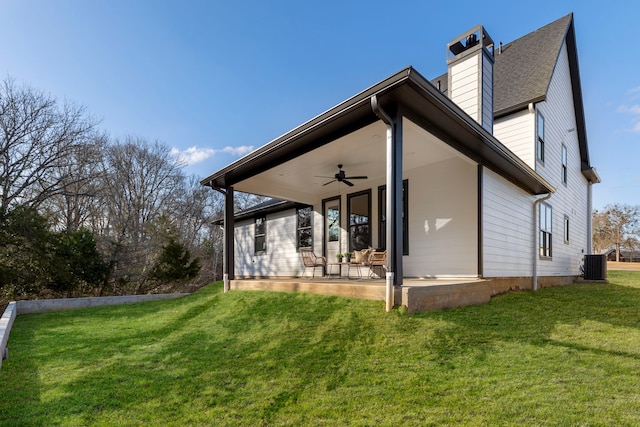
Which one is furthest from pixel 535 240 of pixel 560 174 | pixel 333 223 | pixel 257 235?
pixel 257 235

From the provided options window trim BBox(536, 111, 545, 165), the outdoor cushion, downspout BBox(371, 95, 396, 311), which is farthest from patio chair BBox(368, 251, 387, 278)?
window trim BBox(536, 111, 545, 165)

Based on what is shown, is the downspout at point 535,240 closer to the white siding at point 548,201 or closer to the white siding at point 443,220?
the white siding at point 548,201

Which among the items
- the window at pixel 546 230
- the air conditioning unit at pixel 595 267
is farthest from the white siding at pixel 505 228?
the air conditioning unit at pixel 595 267

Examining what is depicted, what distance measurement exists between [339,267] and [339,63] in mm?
8553

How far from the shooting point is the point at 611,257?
30828 mm

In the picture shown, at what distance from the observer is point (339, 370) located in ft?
10.2

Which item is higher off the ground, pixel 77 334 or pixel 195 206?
pixel 195 206

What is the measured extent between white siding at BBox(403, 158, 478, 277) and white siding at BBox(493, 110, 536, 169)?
3310mm

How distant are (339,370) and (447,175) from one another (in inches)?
192

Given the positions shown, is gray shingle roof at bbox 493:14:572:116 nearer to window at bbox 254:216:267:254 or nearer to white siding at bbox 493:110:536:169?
white siding at bbox 493:110:536:169


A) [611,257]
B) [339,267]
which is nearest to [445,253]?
[339,267]

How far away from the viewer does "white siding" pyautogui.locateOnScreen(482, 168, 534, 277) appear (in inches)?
248

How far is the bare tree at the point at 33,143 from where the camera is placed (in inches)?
436

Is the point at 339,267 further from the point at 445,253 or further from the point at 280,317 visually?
the point at 280,317
